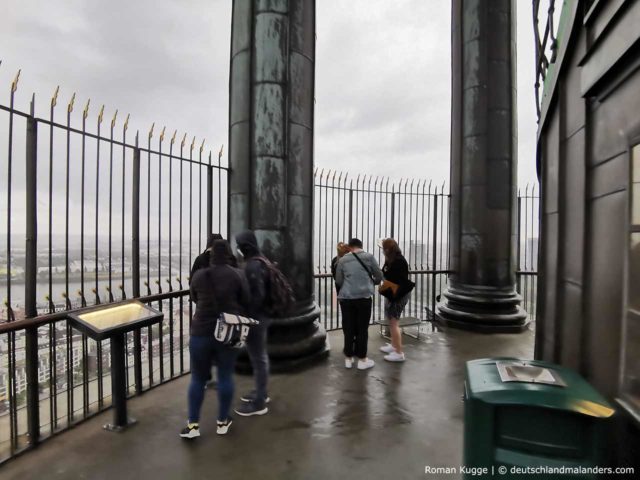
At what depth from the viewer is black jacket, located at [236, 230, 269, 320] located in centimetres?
346

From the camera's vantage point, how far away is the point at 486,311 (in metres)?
7.25

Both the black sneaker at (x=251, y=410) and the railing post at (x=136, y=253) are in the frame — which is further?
the railing post at (x=136, y=253)

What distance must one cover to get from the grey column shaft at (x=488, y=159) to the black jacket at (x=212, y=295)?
225 inches

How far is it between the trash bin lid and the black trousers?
101 inches

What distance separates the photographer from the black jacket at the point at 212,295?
119 inches

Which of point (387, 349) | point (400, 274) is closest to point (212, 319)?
point (400, 274)

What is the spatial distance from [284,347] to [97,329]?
2.47m

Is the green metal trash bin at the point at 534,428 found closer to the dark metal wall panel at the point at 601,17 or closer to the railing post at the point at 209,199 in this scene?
the dark metal wall panel at the point at 601,17

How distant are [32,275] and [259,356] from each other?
215 centimetres

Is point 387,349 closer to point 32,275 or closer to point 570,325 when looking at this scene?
point 570,325

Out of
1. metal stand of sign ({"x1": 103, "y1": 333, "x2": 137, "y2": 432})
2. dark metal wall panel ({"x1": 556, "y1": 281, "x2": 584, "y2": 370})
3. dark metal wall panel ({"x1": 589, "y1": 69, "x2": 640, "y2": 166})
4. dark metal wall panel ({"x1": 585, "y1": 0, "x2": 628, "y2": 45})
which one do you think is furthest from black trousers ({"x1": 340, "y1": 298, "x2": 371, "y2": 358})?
dark metal wall panel ({"x1": 585, "y1": 0, "x2": 628, "y2": 45})

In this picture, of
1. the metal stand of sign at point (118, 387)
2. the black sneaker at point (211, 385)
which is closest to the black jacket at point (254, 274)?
the metal stand of sign at point (118, 387)

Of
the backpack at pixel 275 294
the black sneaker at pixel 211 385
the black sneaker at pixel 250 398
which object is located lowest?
the black sneaker at pixel 211 385

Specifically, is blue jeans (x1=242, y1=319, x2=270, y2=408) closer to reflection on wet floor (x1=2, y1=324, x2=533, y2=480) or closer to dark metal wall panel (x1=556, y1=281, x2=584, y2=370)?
reflection on wet floor (x1=2, y1=324, x2=533, y2=480)
